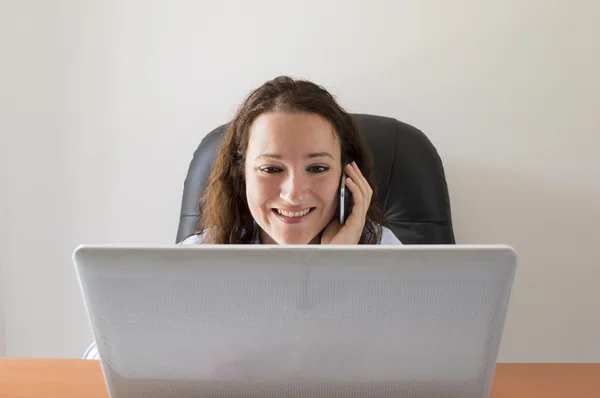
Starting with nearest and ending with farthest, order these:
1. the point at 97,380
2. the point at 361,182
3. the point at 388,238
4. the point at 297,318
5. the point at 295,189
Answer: the point at 297,318, the point at 97,380, the point at 295,189, the point at 361,182, the point at 388,238

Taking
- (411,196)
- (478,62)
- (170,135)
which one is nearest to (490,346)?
(411,196)

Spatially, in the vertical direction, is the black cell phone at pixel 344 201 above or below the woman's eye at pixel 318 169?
below

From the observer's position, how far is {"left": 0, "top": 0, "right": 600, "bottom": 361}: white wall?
1745 mm

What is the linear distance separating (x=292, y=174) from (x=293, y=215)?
89 millimetres

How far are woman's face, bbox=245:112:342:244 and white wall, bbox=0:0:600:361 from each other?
1.68 ft

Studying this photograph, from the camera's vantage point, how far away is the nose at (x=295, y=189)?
127 centimetres

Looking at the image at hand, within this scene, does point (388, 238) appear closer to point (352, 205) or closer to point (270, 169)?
point (352, 205)

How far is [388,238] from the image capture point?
1.49 m

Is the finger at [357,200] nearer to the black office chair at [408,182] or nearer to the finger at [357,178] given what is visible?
the finger at [357,178]

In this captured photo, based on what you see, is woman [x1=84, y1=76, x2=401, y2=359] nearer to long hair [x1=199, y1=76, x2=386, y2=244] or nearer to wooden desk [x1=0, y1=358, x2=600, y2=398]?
long hair [x1=199, y1=76, x2=386, y2=244]

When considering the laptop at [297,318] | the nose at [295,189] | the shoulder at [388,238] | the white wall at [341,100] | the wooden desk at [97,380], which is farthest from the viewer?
the white wall at [341,100]

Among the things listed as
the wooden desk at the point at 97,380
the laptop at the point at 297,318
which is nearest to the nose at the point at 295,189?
the wooden desk at the point at 97,380

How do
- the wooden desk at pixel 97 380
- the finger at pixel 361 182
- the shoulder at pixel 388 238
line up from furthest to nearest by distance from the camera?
the shoulder at pixel 388 238 → the finger at pixel 361 182 → the wooden desk at pixel 97 380

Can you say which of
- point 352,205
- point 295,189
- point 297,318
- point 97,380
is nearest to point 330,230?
point 352,205
